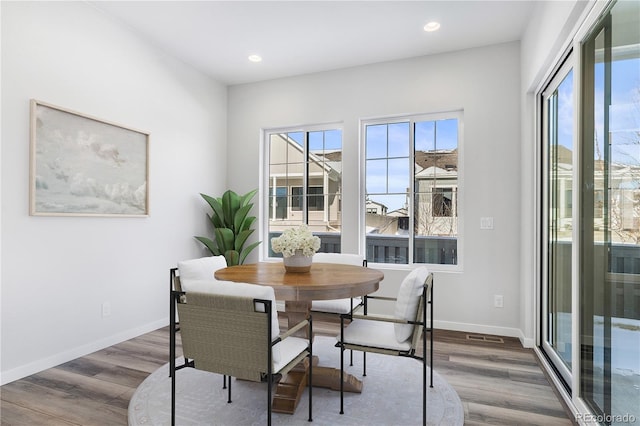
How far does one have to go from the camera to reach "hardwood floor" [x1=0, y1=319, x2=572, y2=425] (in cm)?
210

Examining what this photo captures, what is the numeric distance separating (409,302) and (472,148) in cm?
237

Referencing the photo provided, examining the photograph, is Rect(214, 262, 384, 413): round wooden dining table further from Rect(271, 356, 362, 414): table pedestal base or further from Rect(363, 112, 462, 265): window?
Rect(363, 112, 462, 265): window

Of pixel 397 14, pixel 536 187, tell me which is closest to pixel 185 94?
pixel 397 14

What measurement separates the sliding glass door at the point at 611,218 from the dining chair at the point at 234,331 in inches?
61.9

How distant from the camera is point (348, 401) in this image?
7.45ft

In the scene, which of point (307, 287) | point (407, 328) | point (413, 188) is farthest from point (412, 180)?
point (307, 287)

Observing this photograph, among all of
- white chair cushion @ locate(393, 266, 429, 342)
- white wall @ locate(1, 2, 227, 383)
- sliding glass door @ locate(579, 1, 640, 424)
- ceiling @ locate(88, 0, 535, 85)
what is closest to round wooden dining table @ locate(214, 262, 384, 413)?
white chair cushion @ locate(393, 266, 429, 342)

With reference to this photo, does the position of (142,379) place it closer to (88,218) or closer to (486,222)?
(88,218)

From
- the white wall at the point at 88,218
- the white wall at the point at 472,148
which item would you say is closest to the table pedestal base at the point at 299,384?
the white wall at the point at 472,148

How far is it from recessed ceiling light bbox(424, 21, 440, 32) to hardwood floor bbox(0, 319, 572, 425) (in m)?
2.97

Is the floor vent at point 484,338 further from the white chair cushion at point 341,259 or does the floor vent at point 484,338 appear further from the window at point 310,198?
the window at point 310,198

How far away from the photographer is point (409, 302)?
1992 mm

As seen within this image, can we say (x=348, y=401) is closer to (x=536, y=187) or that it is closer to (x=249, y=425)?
(x=249, y=425)

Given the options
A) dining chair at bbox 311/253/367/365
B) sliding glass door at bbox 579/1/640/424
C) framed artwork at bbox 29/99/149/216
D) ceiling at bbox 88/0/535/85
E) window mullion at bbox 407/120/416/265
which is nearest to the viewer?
sliding glass door at bbox 579/1/640/424
